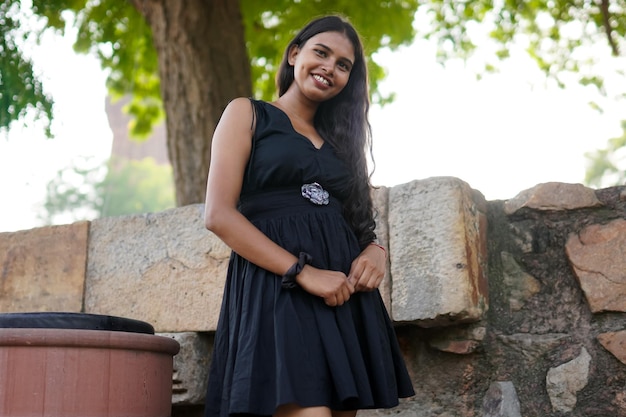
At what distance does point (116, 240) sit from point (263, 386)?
1.62 m

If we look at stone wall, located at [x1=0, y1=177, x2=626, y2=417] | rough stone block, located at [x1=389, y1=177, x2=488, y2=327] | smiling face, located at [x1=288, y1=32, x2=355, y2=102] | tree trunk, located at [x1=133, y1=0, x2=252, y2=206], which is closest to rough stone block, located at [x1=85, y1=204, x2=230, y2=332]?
stone wall, located at [x1=0, y1=177, x2=626, y2=417]

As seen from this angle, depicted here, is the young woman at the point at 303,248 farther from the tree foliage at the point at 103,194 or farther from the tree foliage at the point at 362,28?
the tree foliage at the point at 103,194

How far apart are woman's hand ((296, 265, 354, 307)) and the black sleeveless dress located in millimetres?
35

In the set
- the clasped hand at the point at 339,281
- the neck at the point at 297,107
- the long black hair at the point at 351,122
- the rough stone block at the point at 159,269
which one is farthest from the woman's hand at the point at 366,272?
the rough stone block at the point at 159,269

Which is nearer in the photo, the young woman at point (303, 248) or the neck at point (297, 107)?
the young woman at point (303, 248)

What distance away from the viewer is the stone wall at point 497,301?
103 inches

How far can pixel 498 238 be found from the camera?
9.47 ft

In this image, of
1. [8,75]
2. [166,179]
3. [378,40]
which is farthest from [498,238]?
[166,179]

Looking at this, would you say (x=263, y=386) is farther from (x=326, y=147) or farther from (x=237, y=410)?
(x=326, y=147)

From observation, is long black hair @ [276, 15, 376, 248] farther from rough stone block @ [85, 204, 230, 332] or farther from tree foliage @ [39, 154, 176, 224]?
tree foliage @ [39, 154, 176, 224]

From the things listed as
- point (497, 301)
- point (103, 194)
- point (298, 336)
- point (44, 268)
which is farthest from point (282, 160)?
point (103, 194)

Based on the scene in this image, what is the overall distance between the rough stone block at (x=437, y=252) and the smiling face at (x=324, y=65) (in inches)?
24.6

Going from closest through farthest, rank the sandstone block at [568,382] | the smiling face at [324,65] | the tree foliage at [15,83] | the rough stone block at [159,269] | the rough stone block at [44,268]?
1. the smiling face at [324,65]
2. the sandstone block at [568,382]
3. the rough stone block at [159,269]
4. the rough stone block at [44,268]
5. the tree foliage at [15,83]

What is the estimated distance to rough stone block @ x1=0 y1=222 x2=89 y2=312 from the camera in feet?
11.2
